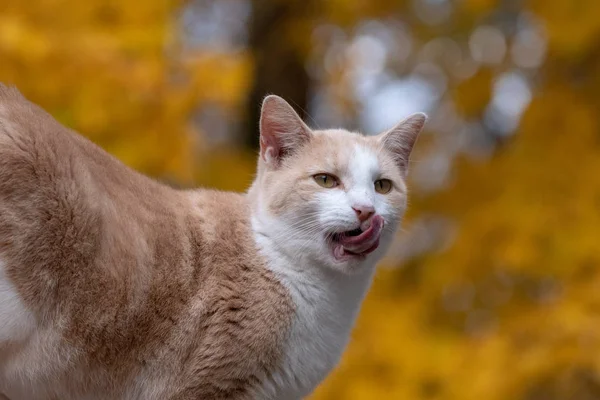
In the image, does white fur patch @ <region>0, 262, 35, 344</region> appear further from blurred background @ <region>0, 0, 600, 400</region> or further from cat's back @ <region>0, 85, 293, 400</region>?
blurred background @ <region>0, 0, 600, 400</region>

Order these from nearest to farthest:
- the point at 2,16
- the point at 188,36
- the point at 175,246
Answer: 1. the point at 175,246
2. the point at 2,16
3. the point at 188,36

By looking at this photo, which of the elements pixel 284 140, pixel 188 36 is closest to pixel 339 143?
pixel 284 140

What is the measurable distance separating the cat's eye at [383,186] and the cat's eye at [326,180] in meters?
0.16

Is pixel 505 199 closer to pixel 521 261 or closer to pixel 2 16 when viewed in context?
pixel 521 261

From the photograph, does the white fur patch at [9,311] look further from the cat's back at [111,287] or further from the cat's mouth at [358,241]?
the cat's mouth at [358,241]

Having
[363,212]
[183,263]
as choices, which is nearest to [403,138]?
[363,212]

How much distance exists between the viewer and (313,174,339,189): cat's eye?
2713 mm

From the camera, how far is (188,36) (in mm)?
7176

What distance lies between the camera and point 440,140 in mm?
6188

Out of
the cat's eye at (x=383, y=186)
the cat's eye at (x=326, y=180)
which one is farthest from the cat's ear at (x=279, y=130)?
the cat's eye at (x=383, y=186)

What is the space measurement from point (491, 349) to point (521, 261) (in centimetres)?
53

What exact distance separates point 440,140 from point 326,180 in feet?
11.9

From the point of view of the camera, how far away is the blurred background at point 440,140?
4.05 m

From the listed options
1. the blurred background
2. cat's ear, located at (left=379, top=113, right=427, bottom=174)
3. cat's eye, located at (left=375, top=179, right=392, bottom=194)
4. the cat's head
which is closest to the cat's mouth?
the cat's head
